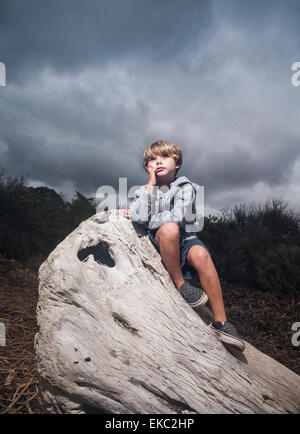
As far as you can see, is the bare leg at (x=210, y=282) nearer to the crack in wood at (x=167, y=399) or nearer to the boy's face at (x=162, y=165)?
the crack in wood at (x=167, y=399)

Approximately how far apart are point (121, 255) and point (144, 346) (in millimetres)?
705

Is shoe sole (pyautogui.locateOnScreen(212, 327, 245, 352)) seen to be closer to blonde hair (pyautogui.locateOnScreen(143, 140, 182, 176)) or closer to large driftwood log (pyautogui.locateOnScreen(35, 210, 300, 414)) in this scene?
large driftwood log (pyautogui.locateOnScreen(35, 210, 300, 414))

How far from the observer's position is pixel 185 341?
5.36 ft

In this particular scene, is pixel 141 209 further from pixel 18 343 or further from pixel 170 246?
pixel 18 343

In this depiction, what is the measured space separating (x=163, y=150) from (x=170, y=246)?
1137 millimetres

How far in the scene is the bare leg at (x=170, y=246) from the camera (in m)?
1.90

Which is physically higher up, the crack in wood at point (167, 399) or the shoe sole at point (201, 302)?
the shoe sole at point (201, 302)

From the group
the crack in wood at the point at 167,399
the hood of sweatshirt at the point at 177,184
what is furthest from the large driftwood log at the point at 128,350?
the hood of sweatshirt at the point at 177,184

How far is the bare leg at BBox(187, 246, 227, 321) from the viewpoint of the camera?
A: 1957mm

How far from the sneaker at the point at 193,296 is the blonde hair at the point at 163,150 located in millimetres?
1418
